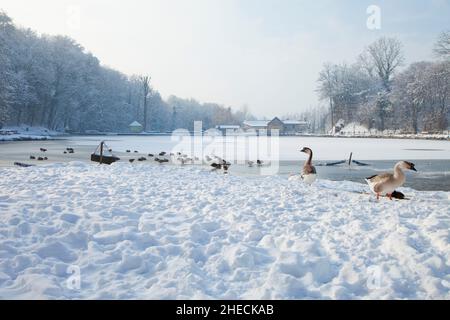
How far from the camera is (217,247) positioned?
514cm

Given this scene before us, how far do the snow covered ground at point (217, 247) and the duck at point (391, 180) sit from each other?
0.98ft

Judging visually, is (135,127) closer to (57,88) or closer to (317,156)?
(57,88)

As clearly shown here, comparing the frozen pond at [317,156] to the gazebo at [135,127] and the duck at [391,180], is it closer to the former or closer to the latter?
the duck at [391,180]

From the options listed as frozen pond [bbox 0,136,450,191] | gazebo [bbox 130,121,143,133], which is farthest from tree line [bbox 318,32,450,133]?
gazebo [bbox 130,121,143,133]

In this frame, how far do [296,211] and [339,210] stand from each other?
959mm

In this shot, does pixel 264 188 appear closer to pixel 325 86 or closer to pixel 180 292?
pixel 180 292

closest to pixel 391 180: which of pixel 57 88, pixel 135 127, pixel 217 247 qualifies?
pixel 217 247

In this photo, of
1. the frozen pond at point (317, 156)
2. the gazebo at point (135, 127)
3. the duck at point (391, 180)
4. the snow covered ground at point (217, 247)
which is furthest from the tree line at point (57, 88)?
the duck at point (391, 180)

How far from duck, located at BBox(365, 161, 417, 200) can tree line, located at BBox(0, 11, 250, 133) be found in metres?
48.8

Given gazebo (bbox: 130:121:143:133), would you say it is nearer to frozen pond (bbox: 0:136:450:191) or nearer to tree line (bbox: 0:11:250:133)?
tree line (bbox: 0:11:250:133)

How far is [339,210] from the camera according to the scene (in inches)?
295

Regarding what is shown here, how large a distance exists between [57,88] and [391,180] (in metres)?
74.1

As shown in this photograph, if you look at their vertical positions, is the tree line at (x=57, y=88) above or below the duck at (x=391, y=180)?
above

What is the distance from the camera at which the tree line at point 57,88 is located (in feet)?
172
